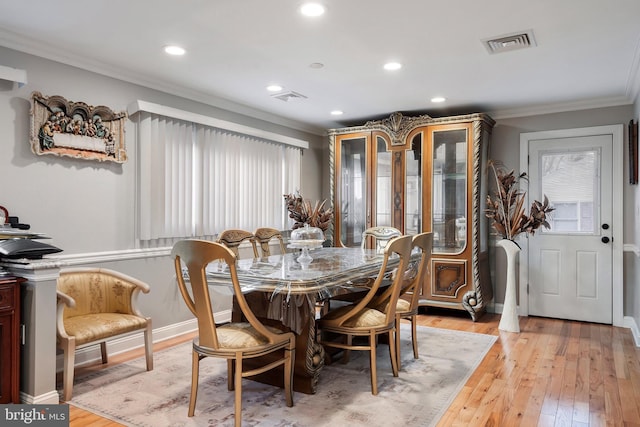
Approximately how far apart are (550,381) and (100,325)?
303 cm

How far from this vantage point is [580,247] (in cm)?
470

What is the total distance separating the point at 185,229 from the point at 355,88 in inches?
82.4

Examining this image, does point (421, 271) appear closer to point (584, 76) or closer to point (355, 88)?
point (355, 88)

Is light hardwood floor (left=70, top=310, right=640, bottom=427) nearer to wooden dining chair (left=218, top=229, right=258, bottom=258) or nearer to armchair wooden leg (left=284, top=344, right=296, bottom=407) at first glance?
armchair wooden leg (left=284, top=344, right=296, bottom=407)

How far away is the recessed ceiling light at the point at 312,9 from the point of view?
8.02 ft

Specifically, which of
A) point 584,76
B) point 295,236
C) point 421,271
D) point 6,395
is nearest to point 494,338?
point 421,271

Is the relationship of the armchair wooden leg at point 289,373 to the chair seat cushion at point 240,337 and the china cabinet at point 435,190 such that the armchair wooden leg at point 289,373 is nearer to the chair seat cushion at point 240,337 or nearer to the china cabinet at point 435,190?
the chair seat cushion at point 240,337

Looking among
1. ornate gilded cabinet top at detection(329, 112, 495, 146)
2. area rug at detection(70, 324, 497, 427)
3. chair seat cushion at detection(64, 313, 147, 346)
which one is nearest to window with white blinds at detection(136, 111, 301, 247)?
chair seat cushion at detection(64, 313, 147, 346)

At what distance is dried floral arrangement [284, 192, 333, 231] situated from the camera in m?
5.01

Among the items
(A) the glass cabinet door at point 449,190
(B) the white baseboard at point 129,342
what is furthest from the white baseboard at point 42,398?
(A) the glass cabinet door at point 449,190

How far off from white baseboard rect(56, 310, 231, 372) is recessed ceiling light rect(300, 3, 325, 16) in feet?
8.52

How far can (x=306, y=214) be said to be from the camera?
510cm

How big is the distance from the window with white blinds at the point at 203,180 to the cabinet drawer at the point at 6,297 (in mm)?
1375

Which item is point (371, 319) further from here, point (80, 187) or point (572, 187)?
point (572, 187)
